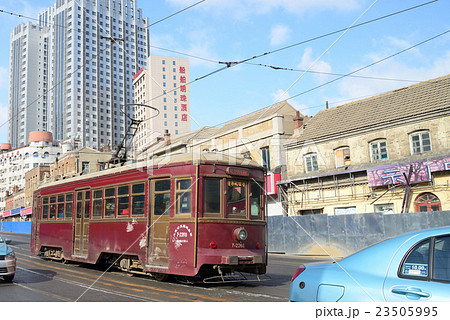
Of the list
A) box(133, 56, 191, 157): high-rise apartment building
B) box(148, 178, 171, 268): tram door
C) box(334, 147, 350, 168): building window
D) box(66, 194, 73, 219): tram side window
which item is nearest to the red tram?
box(148, 178, 171, 268): tram door

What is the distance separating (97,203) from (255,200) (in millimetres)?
5511

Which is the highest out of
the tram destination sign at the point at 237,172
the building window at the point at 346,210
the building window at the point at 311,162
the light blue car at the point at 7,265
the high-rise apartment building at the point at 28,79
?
the high-rise apartment building at the point at 28,79

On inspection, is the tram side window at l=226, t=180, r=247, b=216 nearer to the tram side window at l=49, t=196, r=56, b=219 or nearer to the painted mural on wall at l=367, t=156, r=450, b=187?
the tram side window at l=49, t=196, r=56, b=219

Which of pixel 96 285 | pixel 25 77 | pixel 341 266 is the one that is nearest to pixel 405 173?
pixel 96 285

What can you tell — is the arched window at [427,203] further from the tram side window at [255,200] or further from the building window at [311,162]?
the tram side window at [255,200]

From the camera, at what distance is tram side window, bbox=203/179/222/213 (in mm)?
10054

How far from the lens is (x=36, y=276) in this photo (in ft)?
39.0

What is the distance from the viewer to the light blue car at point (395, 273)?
12.1 feet

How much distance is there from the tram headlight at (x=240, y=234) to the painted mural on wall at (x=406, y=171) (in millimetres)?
13951

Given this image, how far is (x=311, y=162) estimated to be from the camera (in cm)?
2733

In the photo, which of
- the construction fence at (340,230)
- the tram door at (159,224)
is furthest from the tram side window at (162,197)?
the construction fence at (340,230)

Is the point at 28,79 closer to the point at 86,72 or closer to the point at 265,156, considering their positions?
the point at 86,72

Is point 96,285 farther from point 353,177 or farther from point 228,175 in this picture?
point 353,177

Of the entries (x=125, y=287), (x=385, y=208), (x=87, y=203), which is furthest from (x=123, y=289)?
(x=385, y=208)
